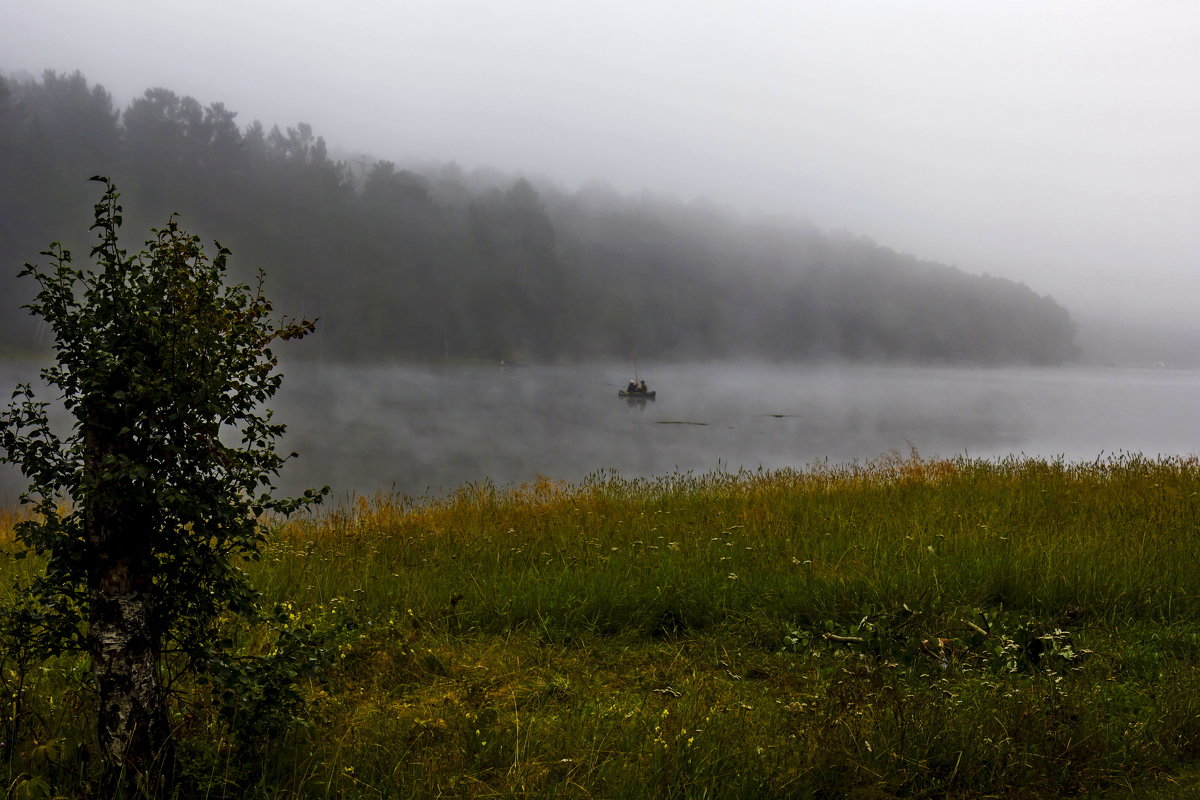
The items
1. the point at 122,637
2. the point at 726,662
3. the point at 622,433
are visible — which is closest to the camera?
the point at 122,637

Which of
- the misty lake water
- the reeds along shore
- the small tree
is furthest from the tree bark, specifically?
the misty lake water

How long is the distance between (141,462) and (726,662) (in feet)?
12.7

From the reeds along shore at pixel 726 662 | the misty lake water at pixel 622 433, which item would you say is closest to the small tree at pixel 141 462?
the reeds along shore at pixel 726 662

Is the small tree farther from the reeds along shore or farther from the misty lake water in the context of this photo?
the misty lake water

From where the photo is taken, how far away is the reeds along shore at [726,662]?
11.6ft

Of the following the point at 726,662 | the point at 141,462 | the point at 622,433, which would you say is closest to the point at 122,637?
the point at 141,462

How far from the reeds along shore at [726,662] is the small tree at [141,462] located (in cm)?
56

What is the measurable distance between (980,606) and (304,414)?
8983 centimetres

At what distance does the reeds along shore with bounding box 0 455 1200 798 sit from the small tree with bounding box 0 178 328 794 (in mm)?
561

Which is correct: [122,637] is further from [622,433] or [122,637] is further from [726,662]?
[622,433]

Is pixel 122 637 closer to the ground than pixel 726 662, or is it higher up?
higher up

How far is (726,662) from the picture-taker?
5289mm

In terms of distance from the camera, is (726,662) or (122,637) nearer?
(122,637)

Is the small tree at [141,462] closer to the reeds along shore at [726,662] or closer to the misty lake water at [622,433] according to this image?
the reeds along shore at [726,662]
